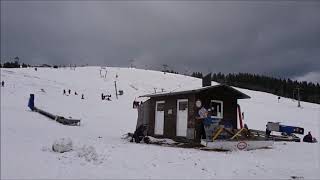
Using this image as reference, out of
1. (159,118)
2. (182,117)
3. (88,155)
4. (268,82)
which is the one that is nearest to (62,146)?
(88,155)

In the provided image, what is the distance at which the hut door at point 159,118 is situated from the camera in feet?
81.3

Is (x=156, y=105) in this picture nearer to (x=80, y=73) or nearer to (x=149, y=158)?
(x=149, y=158)

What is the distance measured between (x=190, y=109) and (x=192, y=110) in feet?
0.66

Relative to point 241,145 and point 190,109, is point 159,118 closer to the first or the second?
point 190,109

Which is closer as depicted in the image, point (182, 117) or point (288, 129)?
point (182, 117)

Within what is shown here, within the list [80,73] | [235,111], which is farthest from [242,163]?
[80,73]

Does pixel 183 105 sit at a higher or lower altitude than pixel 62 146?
higher

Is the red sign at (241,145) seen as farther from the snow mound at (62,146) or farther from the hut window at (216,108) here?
the snow mound at (62,146)

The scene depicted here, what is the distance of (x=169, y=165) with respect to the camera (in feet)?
42.7

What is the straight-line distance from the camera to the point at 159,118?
82.2 feet

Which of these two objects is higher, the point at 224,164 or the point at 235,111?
the point at 235,111

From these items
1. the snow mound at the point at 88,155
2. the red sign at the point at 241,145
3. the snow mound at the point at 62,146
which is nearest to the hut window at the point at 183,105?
the red sign at the point at 241,145

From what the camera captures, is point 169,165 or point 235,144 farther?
point 235,144

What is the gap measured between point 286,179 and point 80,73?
78.7 m
